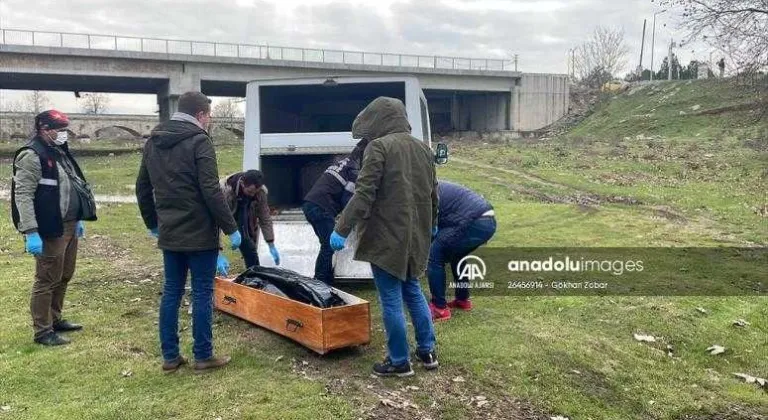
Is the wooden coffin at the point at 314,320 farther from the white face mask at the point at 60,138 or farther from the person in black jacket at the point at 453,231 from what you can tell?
the white face mask at the point at 60,138

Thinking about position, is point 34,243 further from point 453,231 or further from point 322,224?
point 453,231

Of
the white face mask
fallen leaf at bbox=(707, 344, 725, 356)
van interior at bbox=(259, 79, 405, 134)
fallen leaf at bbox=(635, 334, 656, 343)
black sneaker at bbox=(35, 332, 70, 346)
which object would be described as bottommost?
fallen leaf at bbox=(707, 344, 725, 356)

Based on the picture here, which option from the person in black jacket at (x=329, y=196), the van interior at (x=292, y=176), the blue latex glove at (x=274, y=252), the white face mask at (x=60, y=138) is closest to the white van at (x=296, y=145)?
the van interior at (x=292, y=176)

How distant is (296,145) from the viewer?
6977 mm

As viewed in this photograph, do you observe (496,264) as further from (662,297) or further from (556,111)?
(556,111)

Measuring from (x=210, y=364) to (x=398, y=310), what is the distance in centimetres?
145

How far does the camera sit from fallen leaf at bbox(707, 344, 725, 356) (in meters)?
5.38

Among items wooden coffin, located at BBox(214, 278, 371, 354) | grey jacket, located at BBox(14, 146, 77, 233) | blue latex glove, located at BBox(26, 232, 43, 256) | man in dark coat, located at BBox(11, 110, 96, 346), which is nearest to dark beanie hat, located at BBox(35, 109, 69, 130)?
man in dark coat, located at BBox(11, 110, 96, 346)

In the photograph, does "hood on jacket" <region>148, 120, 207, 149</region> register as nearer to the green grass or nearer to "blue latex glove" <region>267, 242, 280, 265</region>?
the green grass

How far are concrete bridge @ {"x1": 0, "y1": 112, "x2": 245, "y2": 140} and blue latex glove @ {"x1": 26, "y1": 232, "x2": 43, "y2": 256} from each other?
35910mm

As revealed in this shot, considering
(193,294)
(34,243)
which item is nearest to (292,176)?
(34,243)

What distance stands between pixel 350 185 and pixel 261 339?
72.1 inches

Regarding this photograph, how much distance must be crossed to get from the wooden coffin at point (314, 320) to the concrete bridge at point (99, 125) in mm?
35755

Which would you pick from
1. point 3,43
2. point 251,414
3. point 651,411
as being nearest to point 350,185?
point 251,414
